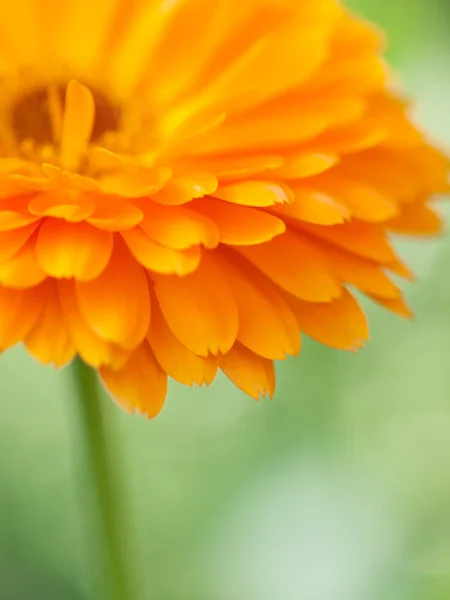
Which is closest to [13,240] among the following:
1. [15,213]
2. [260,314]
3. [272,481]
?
[15,213]

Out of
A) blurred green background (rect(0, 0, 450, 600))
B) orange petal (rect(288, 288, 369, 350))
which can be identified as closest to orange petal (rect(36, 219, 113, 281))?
orange petal (rect(288, 288, 369, 350))

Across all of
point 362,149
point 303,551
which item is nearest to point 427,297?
point 303,551

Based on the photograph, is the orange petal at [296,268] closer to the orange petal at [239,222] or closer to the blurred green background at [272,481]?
the orange petal at [239,222]

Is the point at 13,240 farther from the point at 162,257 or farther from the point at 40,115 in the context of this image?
the point at 40,115

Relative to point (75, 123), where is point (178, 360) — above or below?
below

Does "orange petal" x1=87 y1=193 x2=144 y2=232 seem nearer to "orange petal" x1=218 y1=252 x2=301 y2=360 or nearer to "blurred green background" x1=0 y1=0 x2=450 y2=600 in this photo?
"orange petal" x1=218 y1=252 x2=301 y2=360

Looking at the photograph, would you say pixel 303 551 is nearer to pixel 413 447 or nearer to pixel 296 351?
pixel 413 447
